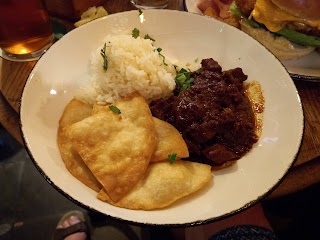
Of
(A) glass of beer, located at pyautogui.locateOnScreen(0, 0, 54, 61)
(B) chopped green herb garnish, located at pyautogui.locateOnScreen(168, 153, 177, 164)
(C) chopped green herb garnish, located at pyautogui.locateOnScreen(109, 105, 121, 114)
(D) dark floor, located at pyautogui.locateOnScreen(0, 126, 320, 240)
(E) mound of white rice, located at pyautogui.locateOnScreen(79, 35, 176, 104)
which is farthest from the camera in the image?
(D) dark floor, located at pyautogui.locateOnScreen(0, 126, 320, 240)

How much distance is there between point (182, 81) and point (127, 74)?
1.04 ft

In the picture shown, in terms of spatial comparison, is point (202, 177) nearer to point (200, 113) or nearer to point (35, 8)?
point (200, 113)

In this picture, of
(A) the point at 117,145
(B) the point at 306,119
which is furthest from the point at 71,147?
(B) the point at 306,119

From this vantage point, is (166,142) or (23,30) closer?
(166,142)

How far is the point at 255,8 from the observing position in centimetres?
229

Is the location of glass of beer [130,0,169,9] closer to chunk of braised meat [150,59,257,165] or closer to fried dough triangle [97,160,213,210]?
chunk of braised meat [150,59,257,165]

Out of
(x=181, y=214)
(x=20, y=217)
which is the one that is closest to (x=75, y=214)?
(x=20, y=217)

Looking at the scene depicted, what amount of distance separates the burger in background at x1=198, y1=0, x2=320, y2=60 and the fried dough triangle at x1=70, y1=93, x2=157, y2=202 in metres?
1.07

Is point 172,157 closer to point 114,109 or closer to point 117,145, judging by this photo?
point 117,145

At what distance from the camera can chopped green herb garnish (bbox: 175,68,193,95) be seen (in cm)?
Answer: 198

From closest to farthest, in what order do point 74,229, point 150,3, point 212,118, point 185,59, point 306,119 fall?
1. point 212,118
2. point 306,119
3. point 185,59
4. point 150,3
5. point 74,229

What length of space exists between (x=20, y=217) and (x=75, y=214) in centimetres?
47

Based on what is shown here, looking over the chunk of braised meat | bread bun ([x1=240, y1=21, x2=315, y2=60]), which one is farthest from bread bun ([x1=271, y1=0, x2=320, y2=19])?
the chunk of braised meat

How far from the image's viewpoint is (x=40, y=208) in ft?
9.77
